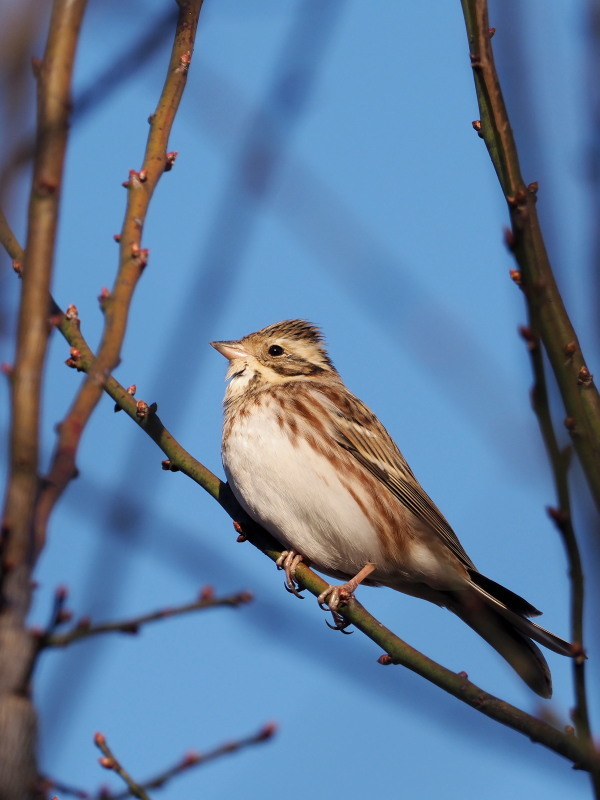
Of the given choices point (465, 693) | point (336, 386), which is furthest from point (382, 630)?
point (336, 386)

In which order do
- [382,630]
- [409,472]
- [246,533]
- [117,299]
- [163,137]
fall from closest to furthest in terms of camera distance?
[117,299]
[163,137]
[382,630]
[246,533]
[409,472]

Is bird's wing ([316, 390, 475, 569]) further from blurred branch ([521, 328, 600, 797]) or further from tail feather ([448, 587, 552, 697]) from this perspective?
blurred branch ([521, 328, 600, 797])

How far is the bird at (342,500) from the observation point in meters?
6.25

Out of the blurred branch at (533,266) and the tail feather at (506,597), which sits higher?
the blurred branch at (533,266)

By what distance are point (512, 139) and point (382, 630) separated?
2.48 m

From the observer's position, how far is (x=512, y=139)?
296cm

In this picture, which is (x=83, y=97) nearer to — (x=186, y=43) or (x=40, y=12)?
(x=40, y=12)

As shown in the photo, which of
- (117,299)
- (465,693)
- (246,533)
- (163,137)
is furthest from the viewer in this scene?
(246,533)

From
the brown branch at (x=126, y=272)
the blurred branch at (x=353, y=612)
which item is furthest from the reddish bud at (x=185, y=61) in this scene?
the blurred branch at (x=353, y=612)

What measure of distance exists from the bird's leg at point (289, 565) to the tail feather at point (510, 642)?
0.98 m

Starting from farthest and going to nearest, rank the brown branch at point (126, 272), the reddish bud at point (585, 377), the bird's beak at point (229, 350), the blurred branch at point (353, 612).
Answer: the bird's beak at point (229, 350) → the blurred branch at point (353, 612) → the reddish bud at point (585, 377) → the brown branch at point (126, 272)

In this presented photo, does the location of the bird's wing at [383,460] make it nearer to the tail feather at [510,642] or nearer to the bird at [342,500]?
the bird at [342,500]

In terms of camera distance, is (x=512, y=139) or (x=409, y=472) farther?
(x=409, y=472)

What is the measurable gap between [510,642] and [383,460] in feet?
5.50
